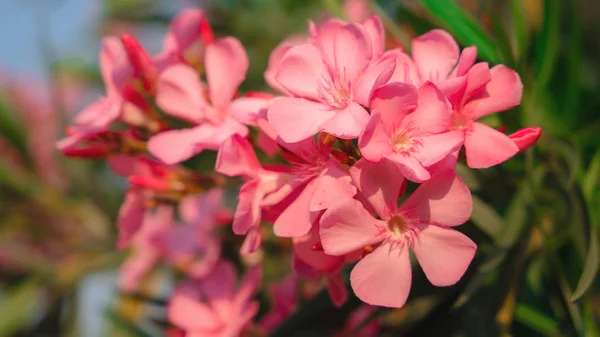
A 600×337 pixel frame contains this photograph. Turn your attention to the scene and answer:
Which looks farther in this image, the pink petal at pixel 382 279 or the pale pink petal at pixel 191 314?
the pale pink petal at pixel 191 314

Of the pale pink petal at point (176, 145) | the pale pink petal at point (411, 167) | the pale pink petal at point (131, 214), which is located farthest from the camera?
the pale pink petal at point (131, 214)

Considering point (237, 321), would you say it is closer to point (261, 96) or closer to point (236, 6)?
point (261, 96)

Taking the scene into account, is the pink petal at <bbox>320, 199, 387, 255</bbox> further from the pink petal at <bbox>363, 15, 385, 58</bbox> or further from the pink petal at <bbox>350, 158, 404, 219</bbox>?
the pink petal at <bbox>363, 15, 385, 58</bbox>

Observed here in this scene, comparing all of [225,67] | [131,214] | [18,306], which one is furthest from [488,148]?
[18,306]

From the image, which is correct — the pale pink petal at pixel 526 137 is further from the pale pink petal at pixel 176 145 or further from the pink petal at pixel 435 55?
the pale pink petal at pixel 176 145

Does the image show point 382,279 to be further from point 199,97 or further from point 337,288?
point 199,97

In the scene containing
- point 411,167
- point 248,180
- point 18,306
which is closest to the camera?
point 411,167

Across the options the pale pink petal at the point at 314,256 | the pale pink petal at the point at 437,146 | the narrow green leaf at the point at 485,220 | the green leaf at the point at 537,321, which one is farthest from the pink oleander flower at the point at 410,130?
the green leaf at the point at 537,321

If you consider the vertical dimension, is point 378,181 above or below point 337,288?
above
